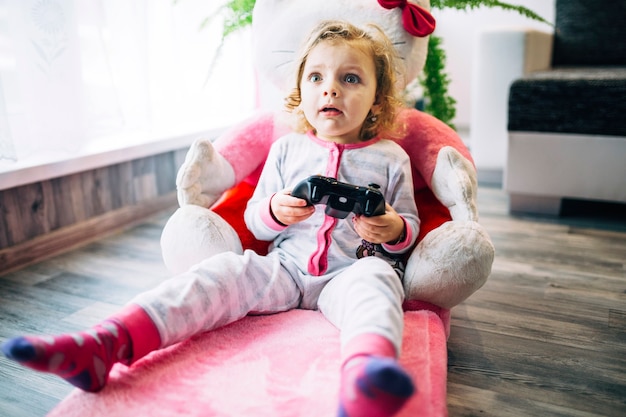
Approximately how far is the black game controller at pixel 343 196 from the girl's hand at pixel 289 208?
0.04 m

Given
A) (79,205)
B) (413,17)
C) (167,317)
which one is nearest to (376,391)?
(167,317)

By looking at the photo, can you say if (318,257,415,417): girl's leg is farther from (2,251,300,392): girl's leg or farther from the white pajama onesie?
(2,251,300,392): girl's leg

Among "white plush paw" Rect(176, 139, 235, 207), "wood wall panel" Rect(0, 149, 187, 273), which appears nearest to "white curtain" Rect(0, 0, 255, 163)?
"wood wall panel" Rect(0, 149, 187, 273)

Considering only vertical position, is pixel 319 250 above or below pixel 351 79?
below

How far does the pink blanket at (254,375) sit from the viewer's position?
0.71m

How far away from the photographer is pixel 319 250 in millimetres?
937

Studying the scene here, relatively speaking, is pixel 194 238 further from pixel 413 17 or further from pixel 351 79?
pixel 413 17

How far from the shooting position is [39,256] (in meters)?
1.45

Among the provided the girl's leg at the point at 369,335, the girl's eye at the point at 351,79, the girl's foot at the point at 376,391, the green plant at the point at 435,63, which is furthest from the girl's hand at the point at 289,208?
the green plant at the point at 435,63

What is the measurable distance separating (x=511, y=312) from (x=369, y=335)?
57 cm

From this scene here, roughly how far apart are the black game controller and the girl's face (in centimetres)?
15

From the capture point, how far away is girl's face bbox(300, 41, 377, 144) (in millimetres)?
932

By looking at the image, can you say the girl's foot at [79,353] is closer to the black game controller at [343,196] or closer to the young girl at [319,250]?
the young girl at [319,250]

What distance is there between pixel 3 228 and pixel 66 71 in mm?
426
